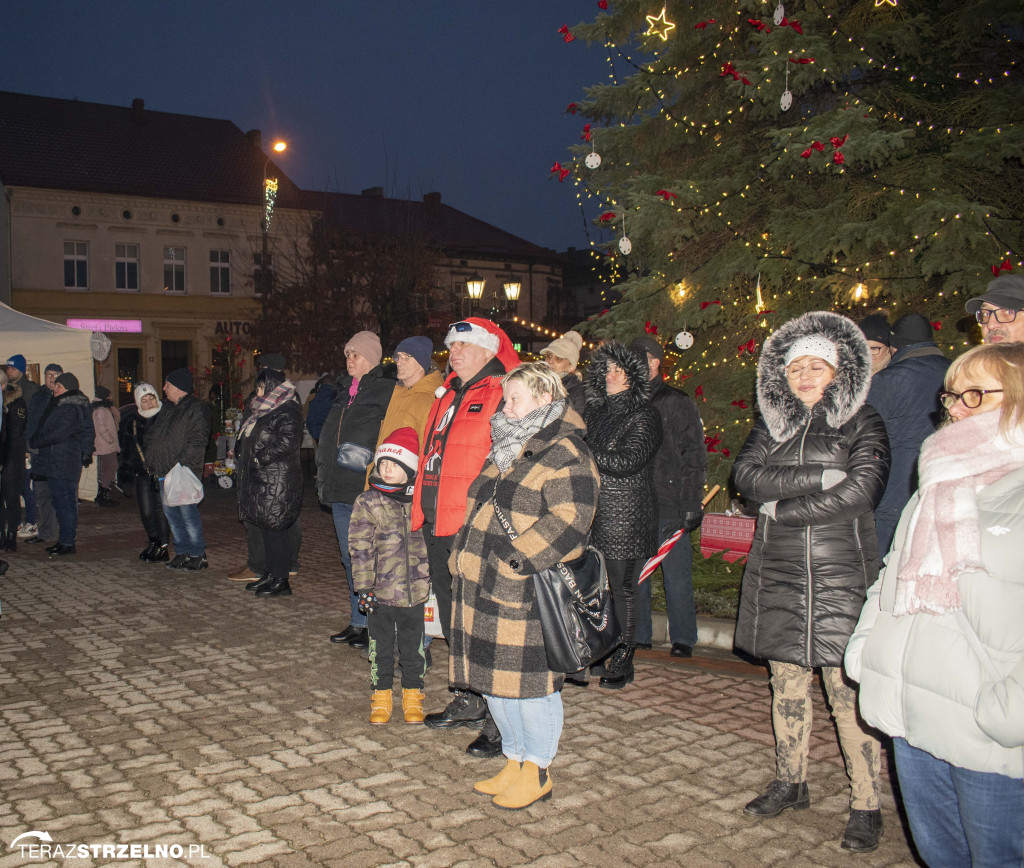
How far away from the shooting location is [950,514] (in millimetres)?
2410

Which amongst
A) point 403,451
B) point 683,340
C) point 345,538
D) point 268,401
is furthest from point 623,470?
point 683,340

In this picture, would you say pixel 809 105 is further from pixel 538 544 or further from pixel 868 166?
pixel 538 544

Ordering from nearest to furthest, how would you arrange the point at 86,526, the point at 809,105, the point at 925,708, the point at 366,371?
1. the point at 925,708
2. the point at 366,371
3. the point at 809,105
4. the point at 86,526

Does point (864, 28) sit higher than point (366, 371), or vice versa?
point (864, 28)

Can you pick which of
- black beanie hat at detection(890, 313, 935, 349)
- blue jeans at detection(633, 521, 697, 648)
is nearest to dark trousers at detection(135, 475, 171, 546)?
blue jeans at detection(633, 521, 697, 648)

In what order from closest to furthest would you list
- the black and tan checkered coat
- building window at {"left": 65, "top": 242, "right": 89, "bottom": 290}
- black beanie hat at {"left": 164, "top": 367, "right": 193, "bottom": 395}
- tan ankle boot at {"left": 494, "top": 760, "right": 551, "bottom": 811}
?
the black and tan checkered coat
tan ankle boot at {"left": 494, "top": 760, "right": 551, "bottom": 811}
black beanie hat at {"left": 164, "top": 367, "right": 193, "bottom": 395}
building window at {"left": 65, "top": 242, "right": 89, "bottom": 290}

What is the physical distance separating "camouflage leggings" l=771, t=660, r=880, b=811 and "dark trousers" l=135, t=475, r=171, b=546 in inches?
312

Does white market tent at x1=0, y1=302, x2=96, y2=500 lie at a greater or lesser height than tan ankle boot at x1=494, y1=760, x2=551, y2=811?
greater

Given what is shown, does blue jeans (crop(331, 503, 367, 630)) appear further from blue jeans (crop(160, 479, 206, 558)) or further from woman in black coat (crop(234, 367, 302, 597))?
blue jeans (crop(160, 479, 206, 558))

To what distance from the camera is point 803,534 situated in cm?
382

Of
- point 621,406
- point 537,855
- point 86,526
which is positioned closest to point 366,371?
point 621,406

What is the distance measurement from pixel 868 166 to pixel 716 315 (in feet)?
6.43

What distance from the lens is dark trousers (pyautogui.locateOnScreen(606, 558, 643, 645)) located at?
5734mm

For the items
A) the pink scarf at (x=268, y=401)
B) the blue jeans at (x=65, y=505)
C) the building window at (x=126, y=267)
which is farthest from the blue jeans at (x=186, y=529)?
the building window at (x=126, y=267)
